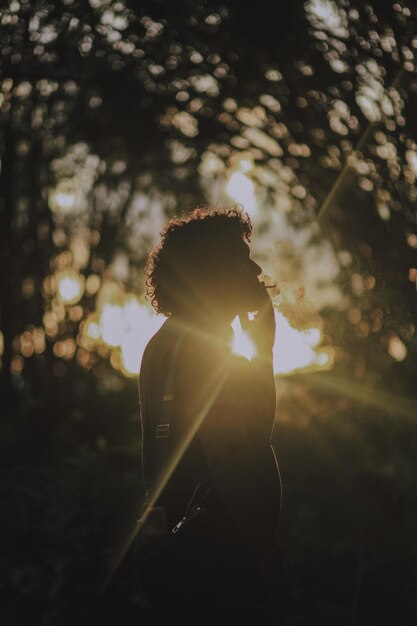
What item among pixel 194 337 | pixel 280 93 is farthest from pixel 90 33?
pixel 194 337

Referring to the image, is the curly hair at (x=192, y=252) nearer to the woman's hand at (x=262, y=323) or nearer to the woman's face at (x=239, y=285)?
the woman's face at (x=239, y=285)

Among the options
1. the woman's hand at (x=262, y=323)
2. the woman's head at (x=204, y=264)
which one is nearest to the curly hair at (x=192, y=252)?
the woman's head at (x=204, y=264)

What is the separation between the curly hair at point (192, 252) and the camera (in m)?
2.64

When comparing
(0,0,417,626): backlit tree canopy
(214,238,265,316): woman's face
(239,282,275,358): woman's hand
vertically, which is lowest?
(0,0,417,626): backlit tree canopy

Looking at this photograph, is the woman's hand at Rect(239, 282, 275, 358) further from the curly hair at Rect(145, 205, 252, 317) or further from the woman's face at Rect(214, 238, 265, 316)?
the curly hair at Rect(145, 205, 252, 317)

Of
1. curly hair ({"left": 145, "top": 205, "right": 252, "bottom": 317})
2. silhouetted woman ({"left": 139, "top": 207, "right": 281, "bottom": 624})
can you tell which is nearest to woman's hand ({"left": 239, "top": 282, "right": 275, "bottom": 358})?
silhouetted woman ({"left": 139, "top": 207, "right": 281, "bottom": 624})

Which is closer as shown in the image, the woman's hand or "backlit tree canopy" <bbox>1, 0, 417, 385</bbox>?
the woman's hand

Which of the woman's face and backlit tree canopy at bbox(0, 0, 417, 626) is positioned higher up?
the woman's face

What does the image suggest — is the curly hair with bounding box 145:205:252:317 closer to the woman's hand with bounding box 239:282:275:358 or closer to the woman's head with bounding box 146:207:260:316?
the woman's head with bounding box 146:207:260:316

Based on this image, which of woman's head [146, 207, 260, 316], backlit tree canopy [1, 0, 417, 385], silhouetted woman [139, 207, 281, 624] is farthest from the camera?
backlit tree canopy [1, 0, 417, 385]

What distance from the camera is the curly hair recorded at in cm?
264

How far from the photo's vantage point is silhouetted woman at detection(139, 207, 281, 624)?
2.32 metres

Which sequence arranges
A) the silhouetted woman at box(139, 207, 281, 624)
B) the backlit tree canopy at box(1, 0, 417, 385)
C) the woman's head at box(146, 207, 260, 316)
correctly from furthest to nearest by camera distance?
the backlit tree canopy at box(1, 0, 417, 385), the woman's head at box(146, 207, 260, 316), the silhouetted woman at box(139, 207, 281, 624)

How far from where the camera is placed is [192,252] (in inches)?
105
